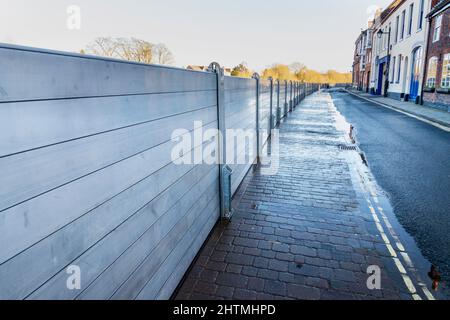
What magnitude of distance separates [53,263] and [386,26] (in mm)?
47308

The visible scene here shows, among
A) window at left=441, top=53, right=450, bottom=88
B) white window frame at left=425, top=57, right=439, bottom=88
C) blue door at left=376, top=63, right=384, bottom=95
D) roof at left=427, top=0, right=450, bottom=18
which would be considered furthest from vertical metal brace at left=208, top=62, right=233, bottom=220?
blue door at left=376, top=63, right=384, bottom=95

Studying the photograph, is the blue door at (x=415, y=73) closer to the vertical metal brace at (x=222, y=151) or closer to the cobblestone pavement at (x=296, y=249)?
the cobblestone pavement at (x=296, y=249)

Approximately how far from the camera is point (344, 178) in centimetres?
723

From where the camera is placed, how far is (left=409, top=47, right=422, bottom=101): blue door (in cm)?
2626

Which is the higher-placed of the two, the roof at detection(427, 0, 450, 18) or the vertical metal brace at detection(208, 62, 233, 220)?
the roof at detection(427, 0, 450, 18)

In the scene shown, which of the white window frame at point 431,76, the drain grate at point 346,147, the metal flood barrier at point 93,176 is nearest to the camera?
the metal flood barrier at point 93,176

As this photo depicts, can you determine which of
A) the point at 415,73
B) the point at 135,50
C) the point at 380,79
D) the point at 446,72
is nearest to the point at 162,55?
the point at 135,50

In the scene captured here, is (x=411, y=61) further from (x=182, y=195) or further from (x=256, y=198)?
(x=182, y=195)

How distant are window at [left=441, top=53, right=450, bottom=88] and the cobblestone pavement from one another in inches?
692

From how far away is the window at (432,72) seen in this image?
22.1 metres

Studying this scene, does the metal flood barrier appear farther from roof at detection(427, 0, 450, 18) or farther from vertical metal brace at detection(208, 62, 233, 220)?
roof at detection(427, 0, 450, 18)

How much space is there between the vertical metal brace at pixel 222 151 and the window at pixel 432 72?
22.5 metres

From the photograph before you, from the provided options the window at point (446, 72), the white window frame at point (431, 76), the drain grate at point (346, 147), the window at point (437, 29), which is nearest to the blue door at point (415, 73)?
the white window frame at point (431, 76)

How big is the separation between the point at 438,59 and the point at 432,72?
1.12 metres
